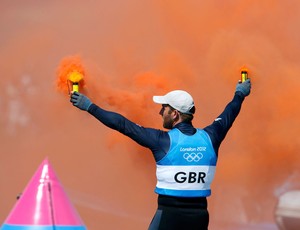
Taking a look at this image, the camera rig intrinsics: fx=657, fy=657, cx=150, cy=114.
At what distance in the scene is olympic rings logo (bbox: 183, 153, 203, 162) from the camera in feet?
9.97

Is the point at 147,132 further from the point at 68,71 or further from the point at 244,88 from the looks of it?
the point at 68,71

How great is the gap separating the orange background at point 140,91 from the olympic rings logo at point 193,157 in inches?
65.9

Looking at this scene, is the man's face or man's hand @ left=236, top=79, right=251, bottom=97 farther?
man's hand @ left=236, top=79, right=251, bottom=97

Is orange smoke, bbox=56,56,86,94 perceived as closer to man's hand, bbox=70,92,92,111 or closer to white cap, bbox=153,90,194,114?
man's hand, bbox=70,92,92,111

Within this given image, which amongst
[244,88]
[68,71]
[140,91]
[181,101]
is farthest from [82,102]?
[140,91]

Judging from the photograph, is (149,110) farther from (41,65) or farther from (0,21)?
(0,21)

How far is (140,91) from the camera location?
4.80 metres

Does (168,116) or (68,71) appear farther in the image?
(68,71)

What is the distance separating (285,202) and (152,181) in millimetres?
1195

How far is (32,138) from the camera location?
5.14m

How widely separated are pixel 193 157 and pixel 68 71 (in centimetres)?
160

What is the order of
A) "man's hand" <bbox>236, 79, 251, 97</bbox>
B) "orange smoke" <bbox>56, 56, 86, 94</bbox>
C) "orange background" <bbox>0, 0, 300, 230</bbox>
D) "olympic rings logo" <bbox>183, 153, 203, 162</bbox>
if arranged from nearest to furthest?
1. "olympic rings logo" <bbox>183, 153, 203, 162</bbox>
2. "man's hand" <bbox>236, 79, 251, 97</bbox>
3. "orange smoke" <bbox>56, 56, 86, 94</bbox>
4. "orange background" <bbox>0, 0, 300, 230</bbox>

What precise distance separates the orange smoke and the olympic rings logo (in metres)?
1.21

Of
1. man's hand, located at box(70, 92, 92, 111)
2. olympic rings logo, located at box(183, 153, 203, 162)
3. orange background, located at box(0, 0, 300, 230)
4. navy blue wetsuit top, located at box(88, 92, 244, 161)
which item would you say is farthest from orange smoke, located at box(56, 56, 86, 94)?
olympic rings logo, located at box(183, 153, 203, 162)
